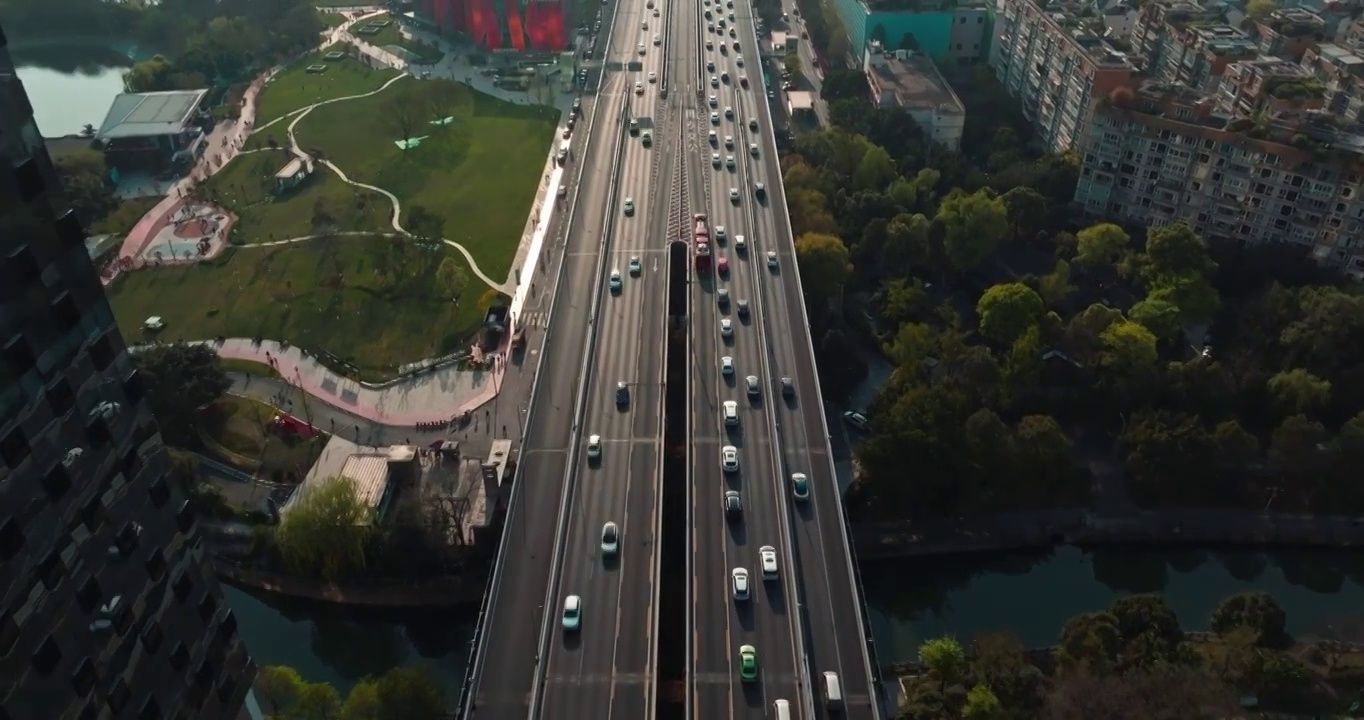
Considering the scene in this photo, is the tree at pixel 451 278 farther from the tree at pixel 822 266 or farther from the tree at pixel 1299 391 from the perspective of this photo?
the tree at pixel 1299 391

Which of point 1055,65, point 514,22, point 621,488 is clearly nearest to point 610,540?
point 621,488

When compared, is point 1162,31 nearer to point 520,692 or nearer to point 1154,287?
point 1154,287

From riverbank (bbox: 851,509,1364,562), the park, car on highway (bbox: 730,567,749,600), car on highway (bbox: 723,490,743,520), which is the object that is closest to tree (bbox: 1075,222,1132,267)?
riverbank (bbox: 851,509,1364,562)

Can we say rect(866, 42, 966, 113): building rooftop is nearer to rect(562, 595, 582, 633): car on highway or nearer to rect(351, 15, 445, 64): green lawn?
rect(351, 15, 445, 64): green lawn

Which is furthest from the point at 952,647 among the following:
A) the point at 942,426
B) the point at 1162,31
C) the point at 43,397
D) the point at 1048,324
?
the point at 1162,31

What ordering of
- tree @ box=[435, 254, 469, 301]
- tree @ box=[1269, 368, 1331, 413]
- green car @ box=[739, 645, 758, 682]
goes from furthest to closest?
tree @ box=[435, 254, 469, 301]
tree @ box=[1269, 368, 1331, 413]
green car @ box=[739, 645, 758, 682]

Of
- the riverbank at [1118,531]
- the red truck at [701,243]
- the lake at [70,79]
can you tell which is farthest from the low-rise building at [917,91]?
the lake at [70,79]
